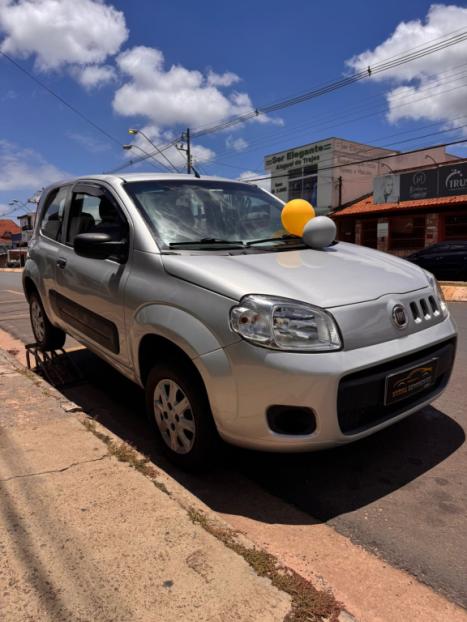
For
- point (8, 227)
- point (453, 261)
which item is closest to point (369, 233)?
point (453, 261)

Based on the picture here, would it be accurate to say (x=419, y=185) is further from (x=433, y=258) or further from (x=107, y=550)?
(x=107, y=550)

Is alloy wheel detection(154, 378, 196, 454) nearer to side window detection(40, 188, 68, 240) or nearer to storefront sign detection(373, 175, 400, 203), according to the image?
side window detection(40, 188, 68, 240)

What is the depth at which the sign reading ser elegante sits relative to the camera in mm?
22188

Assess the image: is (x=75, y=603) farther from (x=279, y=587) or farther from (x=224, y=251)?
(x=224, y=251)

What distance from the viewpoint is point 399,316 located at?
108 inches

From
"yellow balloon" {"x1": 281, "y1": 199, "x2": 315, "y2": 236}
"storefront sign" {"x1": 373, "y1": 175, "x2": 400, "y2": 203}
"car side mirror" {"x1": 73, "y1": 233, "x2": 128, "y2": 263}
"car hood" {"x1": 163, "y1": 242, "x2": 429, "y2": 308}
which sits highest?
"storefront sign" {"x1": 373, "y1": 175, "x2": 400, "y2": 203}

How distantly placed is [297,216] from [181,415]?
1757mm

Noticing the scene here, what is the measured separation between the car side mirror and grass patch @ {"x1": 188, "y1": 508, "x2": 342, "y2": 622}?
1.81 metres

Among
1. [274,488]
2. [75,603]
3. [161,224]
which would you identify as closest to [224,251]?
[161,224]

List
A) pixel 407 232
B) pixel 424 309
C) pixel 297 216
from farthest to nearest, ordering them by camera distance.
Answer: pixel 407 232 < pixel 297 216 < pixel 424 309

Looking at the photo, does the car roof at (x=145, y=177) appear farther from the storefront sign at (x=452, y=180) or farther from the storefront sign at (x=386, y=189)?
the storefront sign at (x=386, y=189)

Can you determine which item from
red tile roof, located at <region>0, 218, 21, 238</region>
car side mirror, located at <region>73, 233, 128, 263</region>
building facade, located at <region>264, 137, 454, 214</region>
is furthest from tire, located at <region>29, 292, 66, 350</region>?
red tile roof, located at <region>0, 218, 21, 238</region>

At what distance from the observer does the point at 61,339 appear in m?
5.34

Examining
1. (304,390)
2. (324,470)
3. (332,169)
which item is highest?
(332,169)
